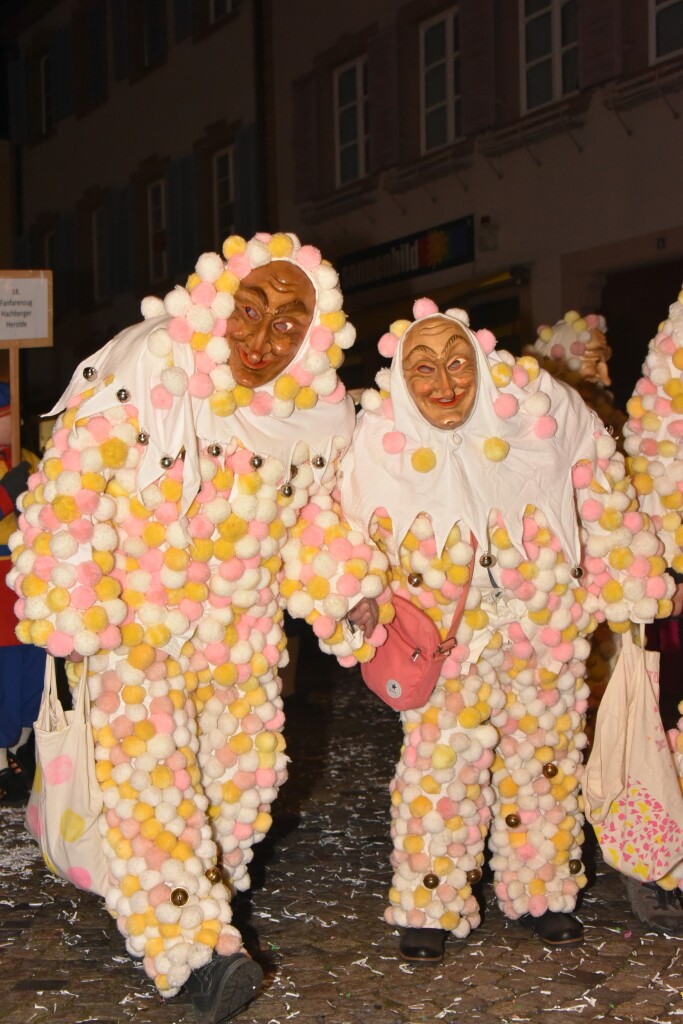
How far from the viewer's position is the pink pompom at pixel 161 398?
2.98 m

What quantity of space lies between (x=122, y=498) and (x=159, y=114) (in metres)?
10.7

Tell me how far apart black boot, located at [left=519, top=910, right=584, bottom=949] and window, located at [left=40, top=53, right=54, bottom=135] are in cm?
1303

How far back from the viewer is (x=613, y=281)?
8438mm

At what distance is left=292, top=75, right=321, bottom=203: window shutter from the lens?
11.0 m

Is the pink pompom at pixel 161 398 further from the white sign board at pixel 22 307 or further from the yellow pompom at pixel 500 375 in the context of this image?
the white sign board at pixel 22 307

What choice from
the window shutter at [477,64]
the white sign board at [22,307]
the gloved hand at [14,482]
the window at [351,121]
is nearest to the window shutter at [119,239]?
the window at [351,121]

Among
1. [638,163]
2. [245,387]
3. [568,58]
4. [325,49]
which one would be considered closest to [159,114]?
[325,49]

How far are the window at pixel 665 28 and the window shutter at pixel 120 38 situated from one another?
695 centimetres

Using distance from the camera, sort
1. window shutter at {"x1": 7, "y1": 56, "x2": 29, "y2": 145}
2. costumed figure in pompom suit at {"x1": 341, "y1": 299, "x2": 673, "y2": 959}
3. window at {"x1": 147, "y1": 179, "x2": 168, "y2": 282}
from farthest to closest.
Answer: window shutter at {"x1": 7, "y1": 56, "x2": 29, "y2": 145} → window at {"x1": 147, "y1": 179, "x2": 168, "y2": 282} → costumed figure in pompom suit at {"x1": 341, "y1": 299, "x2": 673, "y2": 959}

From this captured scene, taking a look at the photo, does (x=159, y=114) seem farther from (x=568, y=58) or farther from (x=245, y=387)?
(x=245, y=387)

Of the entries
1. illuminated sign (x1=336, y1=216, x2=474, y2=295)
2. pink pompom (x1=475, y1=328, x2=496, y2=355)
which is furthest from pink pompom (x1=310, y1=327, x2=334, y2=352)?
illuminated sign (x1=336, y1=216, x2=474, y2=295)

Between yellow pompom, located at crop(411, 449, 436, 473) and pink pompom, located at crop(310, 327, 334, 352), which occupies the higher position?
pink pompom, located at crop(310, 327, 334, 352)

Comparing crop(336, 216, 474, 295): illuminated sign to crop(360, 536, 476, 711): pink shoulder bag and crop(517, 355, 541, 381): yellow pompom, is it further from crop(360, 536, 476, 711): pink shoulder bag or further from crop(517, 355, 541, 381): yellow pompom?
crop(360, 536, 476, 711): pink shoulder bag

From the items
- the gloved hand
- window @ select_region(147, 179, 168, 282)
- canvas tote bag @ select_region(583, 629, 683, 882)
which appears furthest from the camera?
window @ select_region(147, 179, 168, 282)
